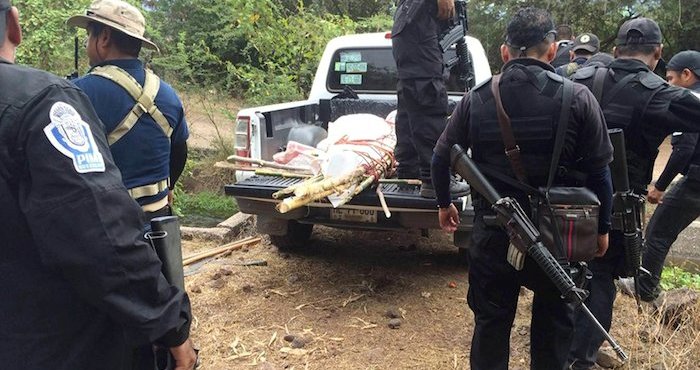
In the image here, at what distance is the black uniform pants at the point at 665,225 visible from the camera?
389cm

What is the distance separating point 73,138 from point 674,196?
395cm

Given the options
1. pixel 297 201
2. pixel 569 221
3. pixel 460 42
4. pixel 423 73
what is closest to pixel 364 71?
pixel 460 42

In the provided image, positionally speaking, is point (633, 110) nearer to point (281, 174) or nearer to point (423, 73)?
point (423, 73)

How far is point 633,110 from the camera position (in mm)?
2924

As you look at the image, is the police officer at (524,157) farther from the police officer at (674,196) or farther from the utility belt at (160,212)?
the police officer at (674,196)

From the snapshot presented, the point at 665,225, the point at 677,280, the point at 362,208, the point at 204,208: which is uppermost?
the point at 362,208

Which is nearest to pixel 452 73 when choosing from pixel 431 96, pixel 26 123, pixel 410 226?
pixel 431 96

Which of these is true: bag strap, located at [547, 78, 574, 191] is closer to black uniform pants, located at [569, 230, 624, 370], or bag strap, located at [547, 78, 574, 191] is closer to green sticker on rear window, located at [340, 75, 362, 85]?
black uniform pants, located at [569, 230, 624, 370]

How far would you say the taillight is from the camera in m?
4.43

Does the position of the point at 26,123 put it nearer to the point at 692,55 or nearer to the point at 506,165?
the point at 506,165

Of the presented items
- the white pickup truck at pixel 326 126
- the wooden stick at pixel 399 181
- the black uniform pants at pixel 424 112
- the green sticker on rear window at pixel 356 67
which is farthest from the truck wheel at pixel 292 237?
the green sticker on rear window at pixel 356 67

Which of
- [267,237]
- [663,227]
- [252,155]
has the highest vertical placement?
[252,155]

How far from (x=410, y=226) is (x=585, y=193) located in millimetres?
1447

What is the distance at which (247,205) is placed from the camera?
400 centimetres
